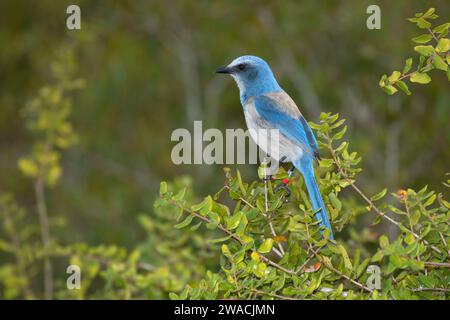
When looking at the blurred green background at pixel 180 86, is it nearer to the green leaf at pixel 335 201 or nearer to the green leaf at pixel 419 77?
the green leaf at pixel 335 201

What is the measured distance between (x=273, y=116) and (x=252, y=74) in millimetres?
411

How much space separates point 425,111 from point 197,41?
12.4 ft

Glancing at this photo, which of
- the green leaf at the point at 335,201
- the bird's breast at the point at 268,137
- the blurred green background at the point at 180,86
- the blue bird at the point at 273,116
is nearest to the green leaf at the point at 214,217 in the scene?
the green leaf at the point at 335,201

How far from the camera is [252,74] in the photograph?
5.22 meters

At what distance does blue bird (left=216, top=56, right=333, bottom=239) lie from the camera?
4.70 meters

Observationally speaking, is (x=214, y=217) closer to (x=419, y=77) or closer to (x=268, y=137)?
(x=419, y=77)

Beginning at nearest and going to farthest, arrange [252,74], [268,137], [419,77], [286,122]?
[419,77], [286,122], [268,137], [252,74]

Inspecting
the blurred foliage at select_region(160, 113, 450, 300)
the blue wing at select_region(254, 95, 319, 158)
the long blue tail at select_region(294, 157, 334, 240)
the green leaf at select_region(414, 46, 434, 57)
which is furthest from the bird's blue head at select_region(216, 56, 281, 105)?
the green leaf at select_region(414, 46, 434, 57)

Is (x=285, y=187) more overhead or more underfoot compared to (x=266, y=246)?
more overhead

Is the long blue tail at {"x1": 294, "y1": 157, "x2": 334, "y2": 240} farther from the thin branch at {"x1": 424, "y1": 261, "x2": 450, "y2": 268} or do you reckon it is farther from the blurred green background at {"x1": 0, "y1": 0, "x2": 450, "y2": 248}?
the blurred green background at {"x1": 0, "y1": 0, "x2": 450, "y2": 248}

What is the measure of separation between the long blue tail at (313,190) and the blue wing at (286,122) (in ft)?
0.37

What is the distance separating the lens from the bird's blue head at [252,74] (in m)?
5.16

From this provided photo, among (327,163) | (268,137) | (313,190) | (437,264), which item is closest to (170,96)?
(268,137)

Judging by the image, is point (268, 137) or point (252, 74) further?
point (252, 74)
